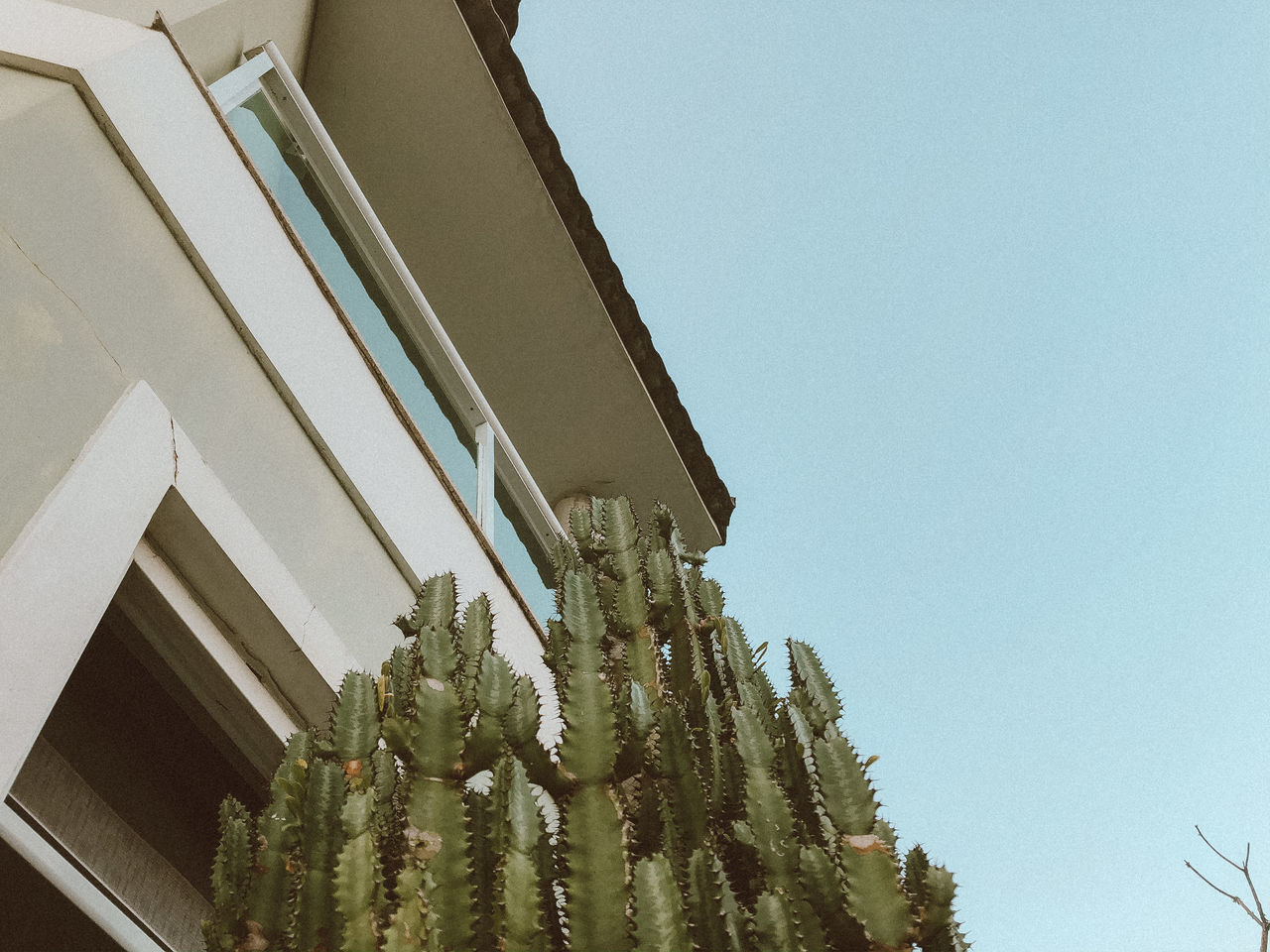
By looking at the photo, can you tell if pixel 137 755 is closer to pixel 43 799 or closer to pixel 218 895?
pixel 43 799

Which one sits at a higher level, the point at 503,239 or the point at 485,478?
the point at 503,239

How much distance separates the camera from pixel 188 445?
2.63m

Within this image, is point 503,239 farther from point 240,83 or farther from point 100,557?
point 100,557

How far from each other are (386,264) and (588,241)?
1.59 meters

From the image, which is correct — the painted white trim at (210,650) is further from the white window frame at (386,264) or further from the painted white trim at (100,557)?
the white window frame at (386,264)

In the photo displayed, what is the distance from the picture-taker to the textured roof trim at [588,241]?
18.0 ft

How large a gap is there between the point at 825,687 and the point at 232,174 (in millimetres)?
2729

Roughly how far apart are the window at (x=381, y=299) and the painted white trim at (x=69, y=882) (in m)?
2.56

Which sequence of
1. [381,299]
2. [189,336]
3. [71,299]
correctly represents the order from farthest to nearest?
1. [381,299]
2. [189,336]
3. [71,299]

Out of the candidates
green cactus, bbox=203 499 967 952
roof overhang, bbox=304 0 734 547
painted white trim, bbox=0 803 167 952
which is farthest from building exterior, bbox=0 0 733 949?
green cactus, bbox=203 499 967 952

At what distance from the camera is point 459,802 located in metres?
1.82

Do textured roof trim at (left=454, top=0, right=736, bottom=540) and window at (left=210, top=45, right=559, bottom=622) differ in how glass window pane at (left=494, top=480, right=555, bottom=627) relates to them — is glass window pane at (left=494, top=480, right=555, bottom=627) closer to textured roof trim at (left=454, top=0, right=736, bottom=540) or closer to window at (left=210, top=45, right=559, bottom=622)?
window at (left=210, top=45, right=559, bottom=622)

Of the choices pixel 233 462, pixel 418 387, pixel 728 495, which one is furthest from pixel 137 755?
pixel 728 495

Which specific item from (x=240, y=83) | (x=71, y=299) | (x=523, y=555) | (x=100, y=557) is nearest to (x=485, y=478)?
(x=523, y=555)
